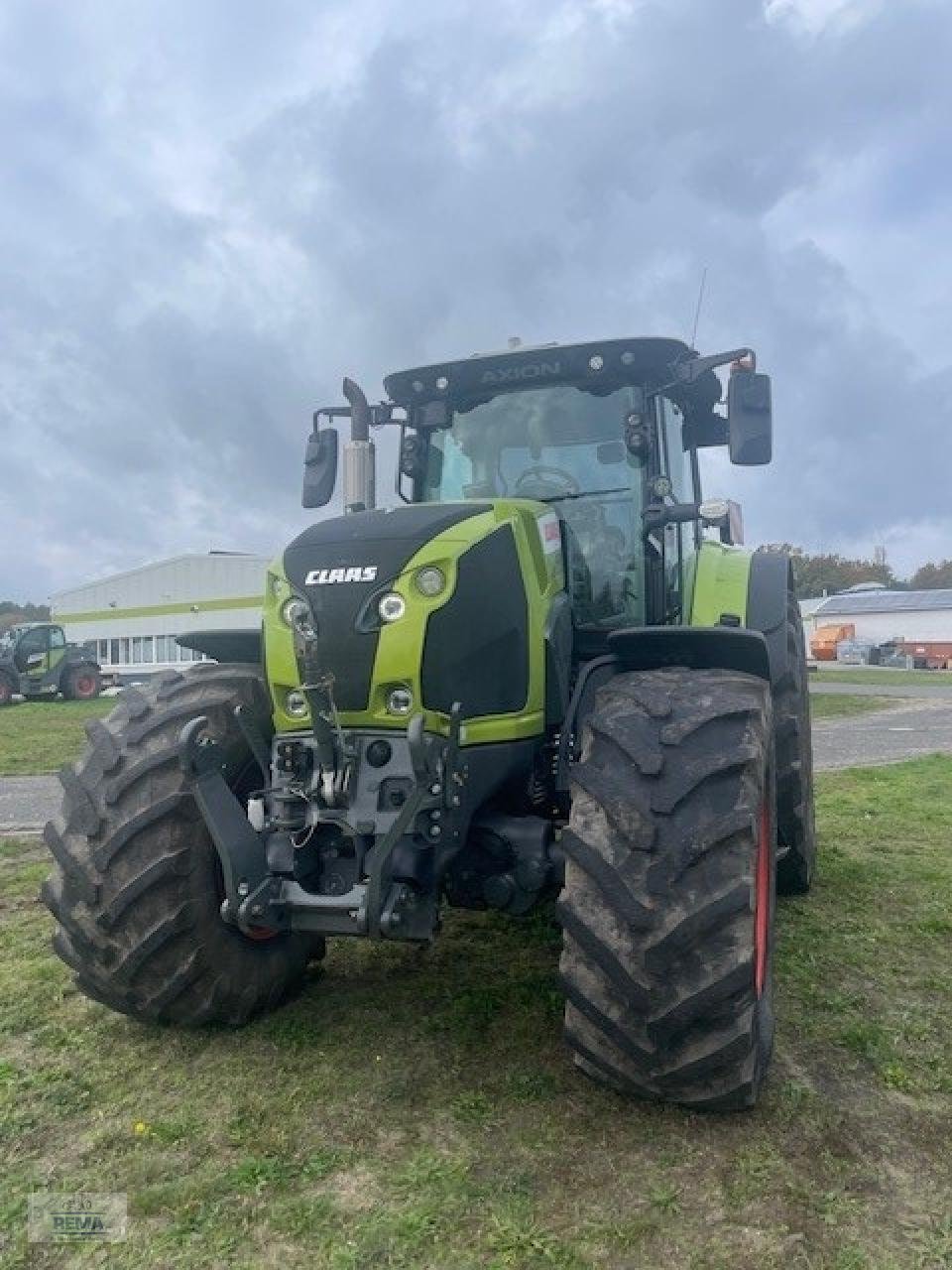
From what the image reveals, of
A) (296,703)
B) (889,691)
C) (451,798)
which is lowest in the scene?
(889,691)

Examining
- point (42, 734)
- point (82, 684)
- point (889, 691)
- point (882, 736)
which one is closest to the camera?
point (882, 736)

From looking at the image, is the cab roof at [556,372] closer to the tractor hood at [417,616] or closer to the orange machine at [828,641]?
the tractor hood at [417,616]

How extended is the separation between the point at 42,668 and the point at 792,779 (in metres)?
25.4

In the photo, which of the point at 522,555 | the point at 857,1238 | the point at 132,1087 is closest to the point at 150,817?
the point at 132,1087

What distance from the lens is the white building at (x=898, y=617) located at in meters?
57.2

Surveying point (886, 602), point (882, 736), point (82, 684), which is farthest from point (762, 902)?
point (886, 602)

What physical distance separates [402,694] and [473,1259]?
1.60m

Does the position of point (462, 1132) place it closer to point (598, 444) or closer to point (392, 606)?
point (392, 606)

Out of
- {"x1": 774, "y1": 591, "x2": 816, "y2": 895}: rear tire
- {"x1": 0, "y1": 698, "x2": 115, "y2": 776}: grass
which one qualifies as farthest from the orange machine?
{"x1": 774, "y1": 591, "x2": 816, "y2": 895}: rear tire

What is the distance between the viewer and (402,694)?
3.34 meters

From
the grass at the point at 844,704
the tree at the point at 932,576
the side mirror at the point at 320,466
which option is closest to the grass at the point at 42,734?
the side mirror at the point at 320,466

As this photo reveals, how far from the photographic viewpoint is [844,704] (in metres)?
20.4

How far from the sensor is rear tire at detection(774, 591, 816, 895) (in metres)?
4.85

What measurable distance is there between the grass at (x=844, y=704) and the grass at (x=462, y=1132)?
1495 centimetres
